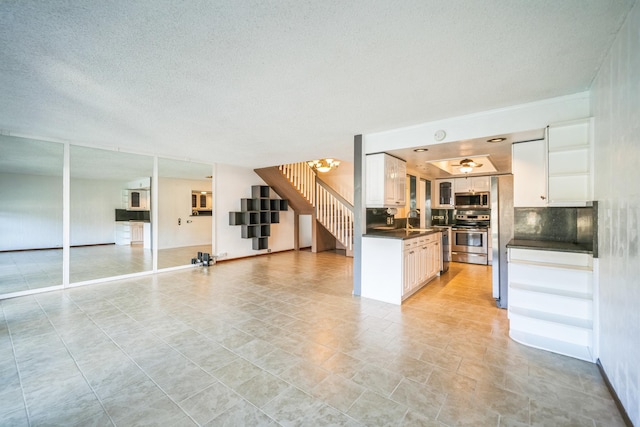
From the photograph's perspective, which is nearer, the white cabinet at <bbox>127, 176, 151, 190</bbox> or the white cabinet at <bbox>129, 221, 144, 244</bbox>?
the white cabinet at <bbox>127, 176, 151, 190</bbox>

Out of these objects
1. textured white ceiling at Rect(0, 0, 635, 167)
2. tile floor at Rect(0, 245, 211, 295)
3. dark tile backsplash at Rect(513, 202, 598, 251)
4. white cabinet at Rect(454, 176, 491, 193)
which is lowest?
tile floor at Rect(0, 245, 211, 295)

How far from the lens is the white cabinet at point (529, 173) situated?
3414mm

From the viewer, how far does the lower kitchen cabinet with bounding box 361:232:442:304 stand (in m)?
4.10

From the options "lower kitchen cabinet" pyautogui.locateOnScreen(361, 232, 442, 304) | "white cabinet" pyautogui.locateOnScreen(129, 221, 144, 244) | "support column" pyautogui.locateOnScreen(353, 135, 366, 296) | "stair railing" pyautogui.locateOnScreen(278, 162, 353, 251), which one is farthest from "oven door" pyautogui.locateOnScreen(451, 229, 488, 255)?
"white cabinet" pyautogui.locateOnScreen(129, 221, 144, 244)

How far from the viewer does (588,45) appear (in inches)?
80.4

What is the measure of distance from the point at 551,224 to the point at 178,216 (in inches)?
383

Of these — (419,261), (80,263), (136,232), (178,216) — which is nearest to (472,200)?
(419,261)

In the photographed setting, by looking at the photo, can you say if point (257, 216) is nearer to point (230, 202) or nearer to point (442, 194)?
point (230, 202)

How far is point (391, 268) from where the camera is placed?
13.6ft

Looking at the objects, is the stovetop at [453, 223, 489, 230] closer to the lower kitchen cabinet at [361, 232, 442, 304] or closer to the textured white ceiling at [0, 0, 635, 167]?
the lower kitchen cabinet at [361, 232, 442, 304]

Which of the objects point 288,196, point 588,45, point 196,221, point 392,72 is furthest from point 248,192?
point 588,45

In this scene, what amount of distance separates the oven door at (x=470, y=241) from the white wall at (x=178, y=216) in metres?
8.20

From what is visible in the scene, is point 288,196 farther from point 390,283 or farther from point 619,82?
point 619,82

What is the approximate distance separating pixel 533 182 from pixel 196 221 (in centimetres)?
963
